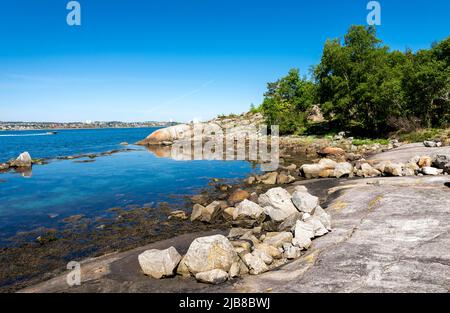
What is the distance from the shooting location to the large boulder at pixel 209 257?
32.6 feet

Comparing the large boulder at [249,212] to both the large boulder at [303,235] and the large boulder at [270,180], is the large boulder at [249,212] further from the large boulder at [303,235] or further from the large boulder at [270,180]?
the large boulder at [270,180]

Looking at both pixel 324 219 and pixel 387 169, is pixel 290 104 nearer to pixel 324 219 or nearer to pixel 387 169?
pixel 387 169

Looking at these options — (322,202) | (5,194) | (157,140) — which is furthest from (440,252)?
(157,140)

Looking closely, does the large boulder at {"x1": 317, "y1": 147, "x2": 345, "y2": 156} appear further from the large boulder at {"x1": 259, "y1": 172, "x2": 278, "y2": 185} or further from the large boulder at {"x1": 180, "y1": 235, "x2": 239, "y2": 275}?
the large boulder at {"x1": 180, "y1": 235, "x2": 239, "y2": 275}

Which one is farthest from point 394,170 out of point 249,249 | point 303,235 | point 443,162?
point 249,249

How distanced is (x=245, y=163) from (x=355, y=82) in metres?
22.1

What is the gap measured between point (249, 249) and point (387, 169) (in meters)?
14.9

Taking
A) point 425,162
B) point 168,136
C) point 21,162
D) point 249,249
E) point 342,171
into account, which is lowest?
point 249,249

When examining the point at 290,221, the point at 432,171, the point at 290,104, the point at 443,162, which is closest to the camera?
the point at 290,221

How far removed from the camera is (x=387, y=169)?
872 inches

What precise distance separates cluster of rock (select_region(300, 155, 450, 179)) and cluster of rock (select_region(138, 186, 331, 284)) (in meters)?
9.61

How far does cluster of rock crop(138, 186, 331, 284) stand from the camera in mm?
9969

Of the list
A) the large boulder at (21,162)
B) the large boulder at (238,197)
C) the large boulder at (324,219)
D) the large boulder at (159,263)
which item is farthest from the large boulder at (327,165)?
the large boulder at (21,162)

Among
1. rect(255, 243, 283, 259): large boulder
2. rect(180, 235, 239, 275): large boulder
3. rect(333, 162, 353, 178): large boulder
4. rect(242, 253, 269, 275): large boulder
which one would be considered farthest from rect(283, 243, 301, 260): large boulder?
rect(333, 162, 353, 178): large boulder
